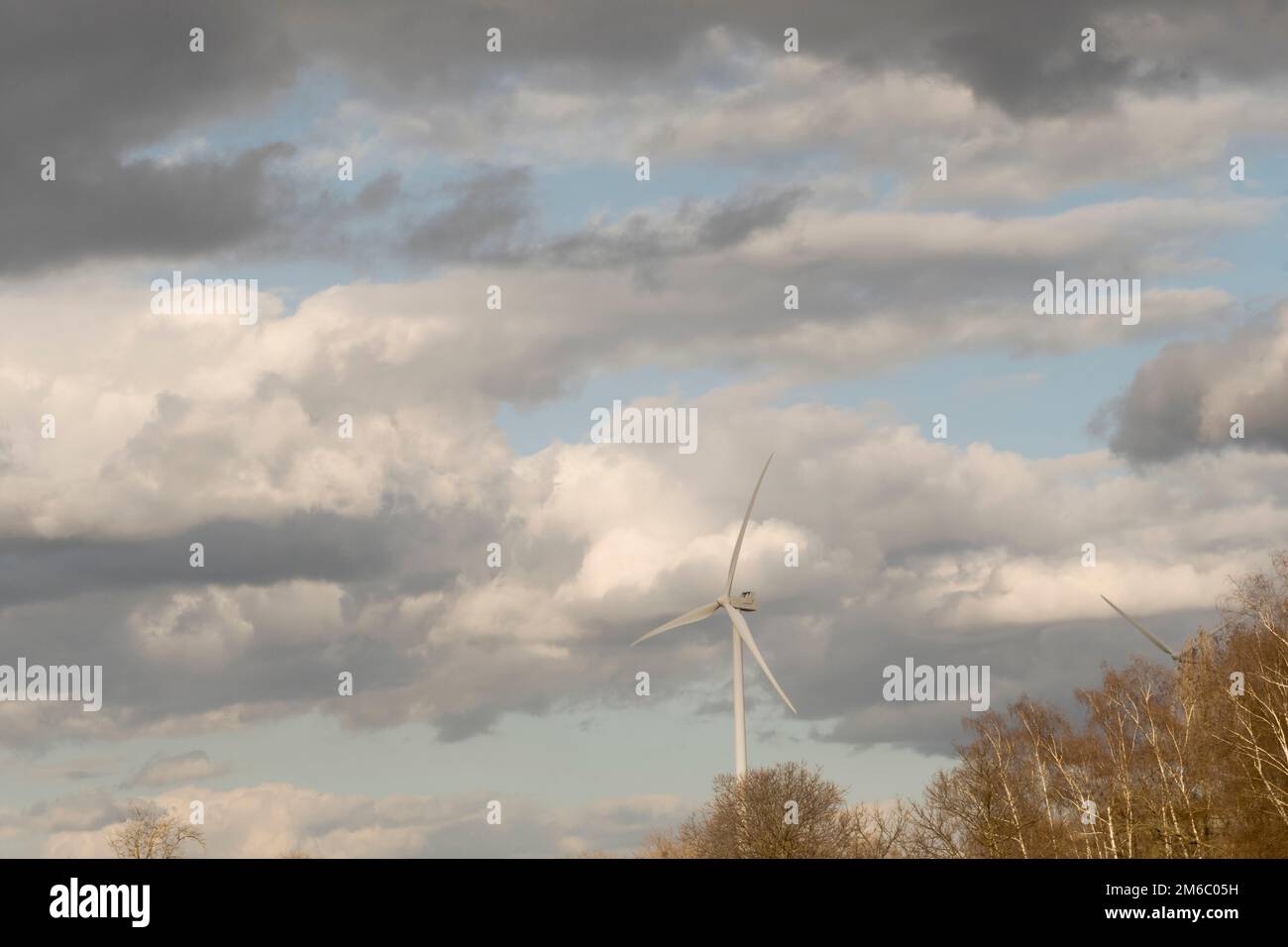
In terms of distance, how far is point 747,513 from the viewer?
9419 cm

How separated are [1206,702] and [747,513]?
2921cm
